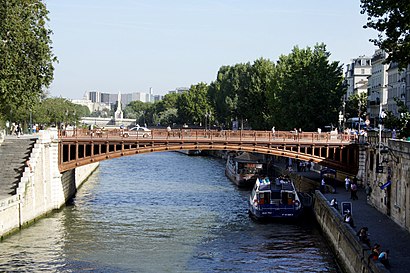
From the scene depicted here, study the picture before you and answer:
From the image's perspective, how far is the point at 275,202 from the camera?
54.1m

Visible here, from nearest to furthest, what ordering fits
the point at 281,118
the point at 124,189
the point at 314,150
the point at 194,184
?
the point at 314,150
the point at 124,189
the point at 194,184
the point at 281,118

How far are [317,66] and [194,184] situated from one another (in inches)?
830

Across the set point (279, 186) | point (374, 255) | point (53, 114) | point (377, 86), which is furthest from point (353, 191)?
point (53, 114)

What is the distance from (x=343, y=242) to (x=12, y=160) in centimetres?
2644

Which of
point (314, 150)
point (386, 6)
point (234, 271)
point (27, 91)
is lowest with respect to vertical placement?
point (234, 271)

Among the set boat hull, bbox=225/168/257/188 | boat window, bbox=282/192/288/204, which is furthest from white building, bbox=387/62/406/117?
boat window, bbox=282/192/288/204

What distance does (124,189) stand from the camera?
74625 mm

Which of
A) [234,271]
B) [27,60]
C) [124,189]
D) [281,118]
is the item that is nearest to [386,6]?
[234,271]

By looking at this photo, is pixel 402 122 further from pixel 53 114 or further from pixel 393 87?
pixel 53 114

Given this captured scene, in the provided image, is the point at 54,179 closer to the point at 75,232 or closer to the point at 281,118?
the point at 75,232

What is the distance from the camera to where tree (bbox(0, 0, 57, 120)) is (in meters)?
53.9

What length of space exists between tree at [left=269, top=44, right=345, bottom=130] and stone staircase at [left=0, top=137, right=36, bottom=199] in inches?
1542

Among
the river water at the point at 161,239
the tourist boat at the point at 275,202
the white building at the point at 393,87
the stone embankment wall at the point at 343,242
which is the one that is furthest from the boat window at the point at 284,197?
the white building at the point at 393,87

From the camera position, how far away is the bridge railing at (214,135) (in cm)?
6050
